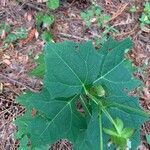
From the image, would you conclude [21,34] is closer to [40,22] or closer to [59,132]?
[40,22]

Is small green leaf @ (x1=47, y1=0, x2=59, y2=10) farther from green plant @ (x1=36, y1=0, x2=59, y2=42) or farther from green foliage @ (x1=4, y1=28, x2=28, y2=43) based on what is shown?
green foliage @ (x1=4, y1=28, x2=28, y2=43)

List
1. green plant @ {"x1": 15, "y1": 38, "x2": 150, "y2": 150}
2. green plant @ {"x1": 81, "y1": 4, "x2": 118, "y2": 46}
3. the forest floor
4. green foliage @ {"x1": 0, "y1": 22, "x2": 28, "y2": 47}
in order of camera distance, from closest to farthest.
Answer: green plant @ {"x1": 15, "y1": 38, "x2": 150, "y2": 150} → the forest floor → green foliage @ {"x1": 0, "y1": 22, "x2": 28, "y2": 47} → green plant @ {"x1": 81, "y1": 4, "x2": 118, "y2": 46}

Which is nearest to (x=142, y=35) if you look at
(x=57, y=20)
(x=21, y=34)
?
(x=57, y=20)

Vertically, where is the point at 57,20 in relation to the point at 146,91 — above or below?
above

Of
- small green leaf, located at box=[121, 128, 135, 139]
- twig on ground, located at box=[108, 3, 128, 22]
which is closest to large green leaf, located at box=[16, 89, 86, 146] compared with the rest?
small green leaf, located at box=[121, 128, 135, 139]

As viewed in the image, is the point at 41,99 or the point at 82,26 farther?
the point at 82,26

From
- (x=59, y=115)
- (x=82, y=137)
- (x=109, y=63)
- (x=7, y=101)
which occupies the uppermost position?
(x=109, y=63)

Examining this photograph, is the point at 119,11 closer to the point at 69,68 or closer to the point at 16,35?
the point at 16,35

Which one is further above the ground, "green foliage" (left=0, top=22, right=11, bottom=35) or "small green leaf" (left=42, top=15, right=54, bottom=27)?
"small green leaf" (left=42, top=15, right=54, bottom=27)

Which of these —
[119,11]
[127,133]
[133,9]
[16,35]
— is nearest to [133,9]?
[133,9]
